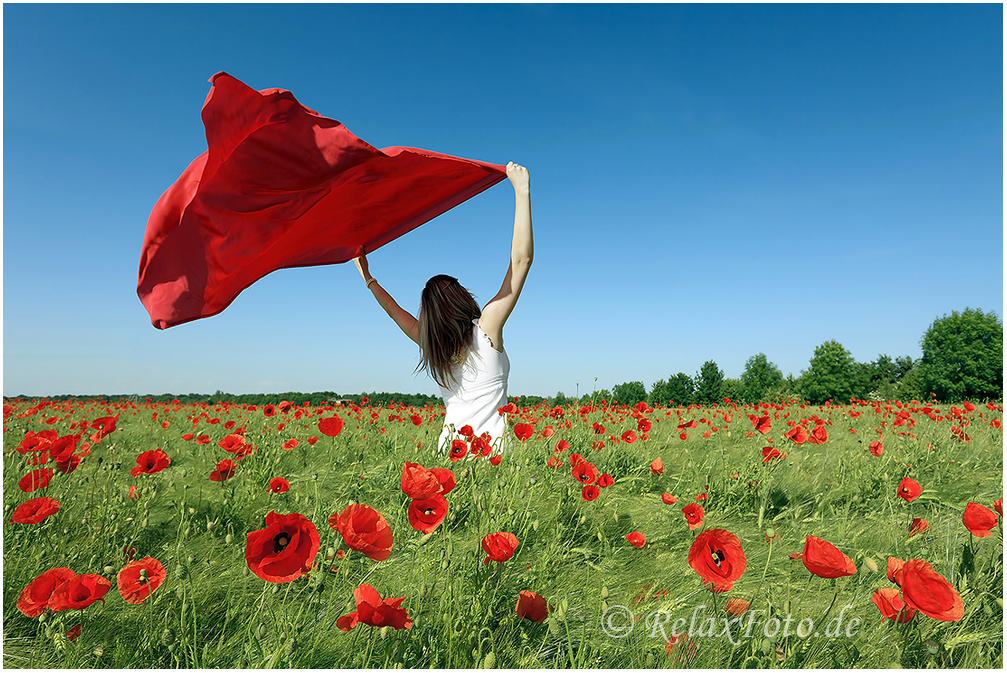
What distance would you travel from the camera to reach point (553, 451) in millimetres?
3617

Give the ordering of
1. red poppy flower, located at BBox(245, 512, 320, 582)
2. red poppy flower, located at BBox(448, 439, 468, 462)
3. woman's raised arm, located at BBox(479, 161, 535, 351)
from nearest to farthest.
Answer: red poppy flower, located at BBox(245, 512, 320, 582) < red poppy flower, located at BBox(448, 439, 468, 462) < woman's raised arm, located at BBox(479, 161, 535, 351)

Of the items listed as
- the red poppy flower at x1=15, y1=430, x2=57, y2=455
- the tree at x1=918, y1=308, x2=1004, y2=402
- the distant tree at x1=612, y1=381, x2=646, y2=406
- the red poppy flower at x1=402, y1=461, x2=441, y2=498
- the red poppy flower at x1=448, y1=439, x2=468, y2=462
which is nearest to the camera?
the red poppy flower at x1=402, y1=461, x2=441, y2=498

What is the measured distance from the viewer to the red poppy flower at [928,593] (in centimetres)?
120

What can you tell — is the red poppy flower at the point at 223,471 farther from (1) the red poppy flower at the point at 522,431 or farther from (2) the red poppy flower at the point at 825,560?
(2) the red poppy flower at the point at 825,560

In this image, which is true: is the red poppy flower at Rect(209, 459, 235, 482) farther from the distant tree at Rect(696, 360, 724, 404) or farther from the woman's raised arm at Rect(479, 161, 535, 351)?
the distant tree at Rect(696, 360, 724, 404)

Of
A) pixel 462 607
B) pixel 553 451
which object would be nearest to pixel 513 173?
pixel 553 451

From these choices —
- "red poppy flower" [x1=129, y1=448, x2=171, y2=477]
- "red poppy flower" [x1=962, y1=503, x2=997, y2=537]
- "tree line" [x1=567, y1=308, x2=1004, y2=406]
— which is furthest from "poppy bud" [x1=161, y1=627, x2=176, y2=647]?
"tree line" [x1=567, y1=308, x2=1004, y2=406]

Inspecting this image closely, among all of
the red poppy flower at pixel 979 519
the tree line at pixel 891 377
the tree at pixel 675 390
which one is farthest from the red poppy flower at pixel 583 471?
the tree at pixel 675 390

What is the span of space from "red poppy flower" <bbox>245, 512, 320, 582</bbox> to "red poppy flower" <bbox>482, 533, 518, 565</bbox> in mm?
503

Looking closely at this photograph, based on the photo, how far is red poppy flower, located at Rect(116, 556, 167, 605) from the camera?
1347 millimetres

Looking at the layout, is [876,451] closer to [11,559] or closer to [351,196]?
[351,196]

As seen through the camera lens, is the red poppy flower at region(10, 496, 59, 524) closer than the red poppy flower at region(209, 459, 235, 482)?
Yes

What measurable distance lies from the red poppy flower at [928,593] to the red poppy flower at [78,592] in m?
2.06

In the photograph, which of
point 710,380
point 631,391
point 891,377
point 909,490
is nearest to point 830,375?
point 891,377
